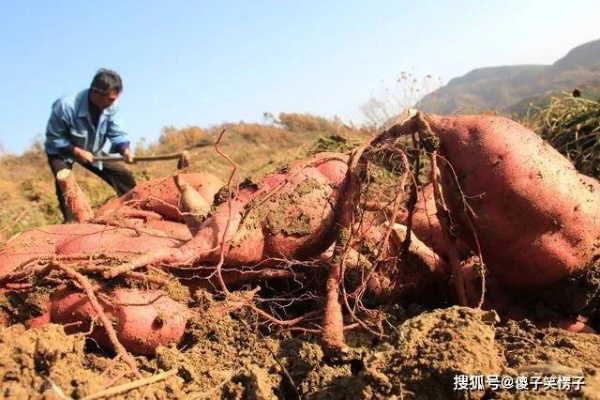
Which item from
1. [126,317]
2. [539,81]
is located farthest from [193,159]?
[539,81]

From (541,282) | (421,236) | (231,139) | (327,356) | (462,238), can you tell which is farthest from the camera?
(231,139)

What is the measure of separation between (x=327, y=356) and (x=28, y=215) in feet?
21.6

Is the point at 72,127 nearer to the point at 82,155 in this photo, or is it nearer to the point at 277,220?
the point at 82,155

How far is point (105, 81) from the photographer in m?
5.00

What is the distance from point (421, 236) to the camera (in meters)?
2.99

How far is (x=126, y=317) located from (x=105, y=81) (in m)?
3.47

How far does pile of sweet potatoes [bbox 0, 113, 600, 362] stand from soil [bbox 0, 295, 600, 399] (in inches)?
5.0

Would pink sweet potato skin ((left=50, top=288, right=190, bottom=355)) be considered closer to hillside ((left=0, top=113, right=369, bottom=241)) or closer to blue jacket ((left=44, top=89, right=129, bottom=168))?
hillside ((left=0, top=113, right=369, bottom=241))

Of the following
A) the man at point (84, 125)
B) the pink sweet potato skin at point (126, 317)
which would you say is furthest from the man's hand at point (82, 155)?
the pink sweet potato skin at point (126, 317)

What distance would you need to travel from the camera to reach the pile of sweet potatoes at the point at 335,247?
A: 215 cm

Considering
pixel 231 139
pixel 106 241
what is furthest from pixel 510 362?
pixel 231 139

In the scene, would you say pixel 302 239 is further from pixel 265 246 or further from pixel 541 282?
pixel 541 282

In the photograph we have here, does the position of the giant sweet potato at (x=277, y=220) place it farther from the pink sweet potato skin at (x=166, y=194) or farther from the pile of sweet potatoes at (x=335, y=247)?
the pink sweet potato skin at (x=166, y=194)

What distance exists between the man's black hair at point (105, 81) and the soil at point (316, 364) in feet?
11.2
